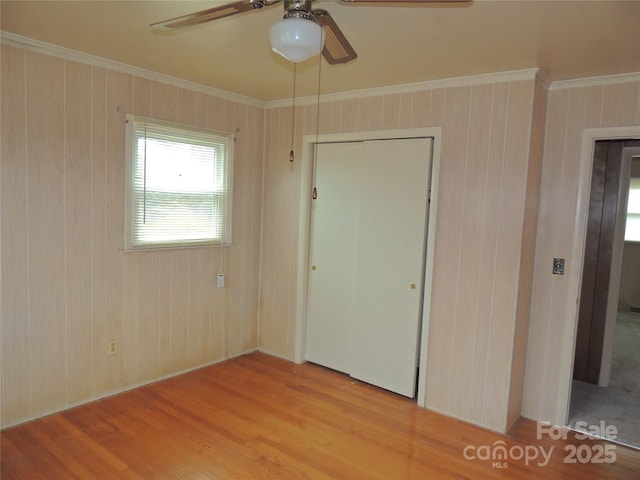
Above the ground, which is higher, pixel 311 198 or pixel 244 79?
pixel 244 79

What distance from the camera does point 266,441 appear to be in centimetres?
273

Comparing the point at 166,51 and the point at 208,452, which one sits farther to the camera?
the point at 166,51

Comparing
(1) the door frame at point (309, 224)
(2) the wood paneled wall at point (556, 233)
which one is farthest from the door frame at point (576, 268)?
(1) the door frame at point (309, 224)

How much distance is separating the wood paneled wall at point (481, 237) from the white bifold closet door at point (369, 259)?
18 cm

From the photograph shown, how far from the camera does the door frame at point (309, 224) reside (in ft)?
10.5

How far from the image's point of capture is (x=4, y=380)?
105 inches

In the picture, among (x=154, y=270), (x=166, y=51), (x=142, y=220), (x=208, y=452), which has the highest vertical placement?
(x=166, y=51)

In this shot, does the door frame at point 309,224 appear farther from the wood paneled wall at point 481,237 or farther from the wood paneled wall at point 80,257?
the wood paneled wall at point 80,257

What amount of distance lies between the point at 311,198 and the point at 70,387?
2.36 metres

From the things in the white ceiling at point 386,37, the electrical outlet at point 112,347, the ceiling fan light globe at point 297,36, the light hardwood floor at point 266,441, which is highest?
the white ceiling at point 386,37

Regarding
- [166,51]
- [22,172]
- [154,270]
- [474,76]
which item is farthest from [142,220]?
[474,76]

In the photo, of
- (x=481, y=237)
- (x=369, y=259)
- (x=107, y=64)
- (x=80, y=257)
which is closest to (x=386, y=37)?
(x=481, y=237)

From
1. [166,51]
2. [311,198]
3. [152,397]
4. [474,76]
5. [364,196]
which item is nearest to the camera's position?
[166,51]

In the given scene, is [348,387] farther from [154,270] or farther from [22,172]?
[22,172]
